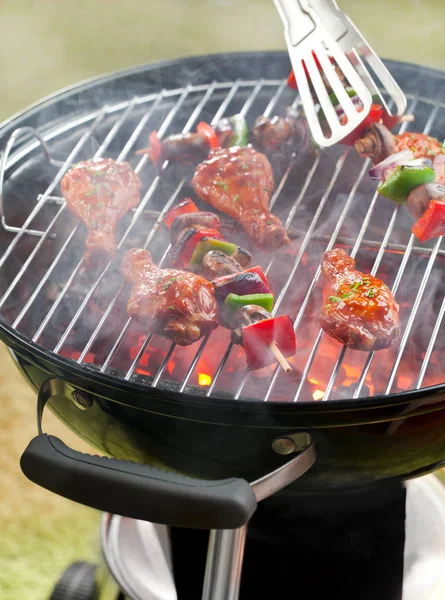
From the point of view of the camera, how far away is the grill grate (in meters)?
2.05

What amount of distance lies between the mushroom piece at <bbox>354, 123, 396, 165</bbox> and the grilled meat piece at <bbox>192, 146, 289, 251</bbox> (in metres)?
0.31

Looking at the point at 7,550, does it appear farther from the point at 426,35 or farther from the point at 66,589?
the point at 426,35

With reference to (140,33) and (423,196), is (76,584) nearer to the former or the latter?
(423,196)

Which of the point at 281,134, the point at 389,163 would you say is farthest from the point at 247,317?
the point at 281,134

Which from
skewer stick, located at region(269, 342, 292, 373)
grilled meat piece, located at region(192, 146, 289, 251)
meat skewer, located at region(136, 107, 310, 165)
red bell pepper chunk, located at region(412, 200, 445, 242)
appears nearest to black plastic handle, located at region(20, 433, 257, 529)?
skewer stick, located at region(269, 342, 292, 373)

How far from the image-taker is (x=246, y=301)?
72.2 inches

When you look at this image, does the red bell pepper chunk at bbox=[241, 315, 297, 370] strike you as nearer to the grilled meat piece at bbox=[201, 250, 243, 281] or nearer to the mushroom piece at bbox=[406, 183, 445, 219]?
the grilled meat piece at bbox=[201, 250, 243, 281]

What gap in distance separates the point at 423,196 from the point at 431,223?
0.11 m

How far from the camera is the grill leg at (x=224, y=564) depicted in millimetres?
1839

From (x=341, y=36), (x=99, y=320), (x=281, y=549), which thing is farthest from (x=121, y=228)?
(x=281, y=549)

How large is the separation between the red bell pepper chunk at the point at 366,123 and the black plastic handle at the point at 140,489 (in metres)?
1.36

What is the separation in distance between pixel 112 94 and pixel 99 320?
3.40 ft

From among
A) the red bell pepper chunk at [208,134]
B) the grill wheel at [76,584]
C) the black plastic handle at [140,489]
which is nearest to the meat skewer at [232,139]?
the red bell pepper chunk at [208,134]

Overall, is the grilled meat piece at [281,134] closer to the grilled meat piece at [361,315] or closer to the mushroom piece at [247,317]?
the grilled meat piece at [361,315]
